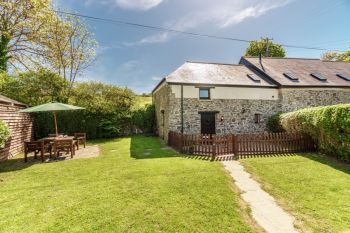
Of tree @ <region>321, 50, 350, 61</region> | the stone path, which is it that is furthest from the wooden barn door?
tree @ <region>321, 50, 350, 61</region>

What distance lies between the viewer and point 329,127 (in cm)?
951

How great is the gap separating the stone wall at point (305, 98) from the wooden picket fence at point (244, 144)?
6.69 m

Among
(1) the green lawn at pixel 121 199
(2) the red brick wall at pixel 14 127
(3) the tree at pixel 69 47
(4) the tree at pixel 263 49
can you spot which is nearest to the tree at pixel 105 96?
(3) the tree at pixel 69 47

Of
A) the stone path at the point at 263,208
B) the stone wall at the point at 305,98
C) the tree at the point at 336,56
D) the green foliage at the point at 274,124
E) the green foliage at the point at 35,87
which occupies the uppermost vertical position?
the tree at the point at 336,56

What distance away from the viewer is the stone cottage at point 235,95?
50.9ft

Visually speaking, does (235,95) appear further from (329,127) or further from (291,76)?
(329,127)

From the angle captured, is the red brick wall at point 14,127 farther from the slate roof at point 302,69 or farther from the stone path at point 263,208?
the slate roof at point 302,69

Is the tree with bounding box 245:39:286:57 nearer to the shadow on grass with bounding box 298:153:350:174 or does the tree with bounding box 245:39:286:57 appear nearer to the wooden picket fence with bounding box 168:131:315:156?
the wooden picket fence with bounding box 168:131:315:156

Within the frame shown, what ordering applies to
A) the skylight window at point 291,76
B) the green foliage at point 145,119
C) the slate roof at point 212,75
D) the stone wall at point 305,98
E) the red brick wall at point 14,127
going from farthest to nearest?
the green foliage at point 145,119 < the skylight window at point 291,76 < the stone wall at point 305,98 < the slate roof at point 212,75 < the red brick wall at point 14,127

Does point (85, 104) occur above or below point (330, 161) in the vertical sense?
above

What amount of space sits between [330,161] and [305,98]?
10.0 m

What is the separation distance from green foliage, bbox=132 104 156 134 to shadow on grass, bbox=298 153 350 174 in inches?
557

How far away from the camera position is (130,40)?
2111 cm

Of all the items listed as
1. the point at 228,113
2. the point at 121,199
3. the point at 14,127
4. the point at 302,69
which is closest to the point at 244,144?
the point at 228,113
